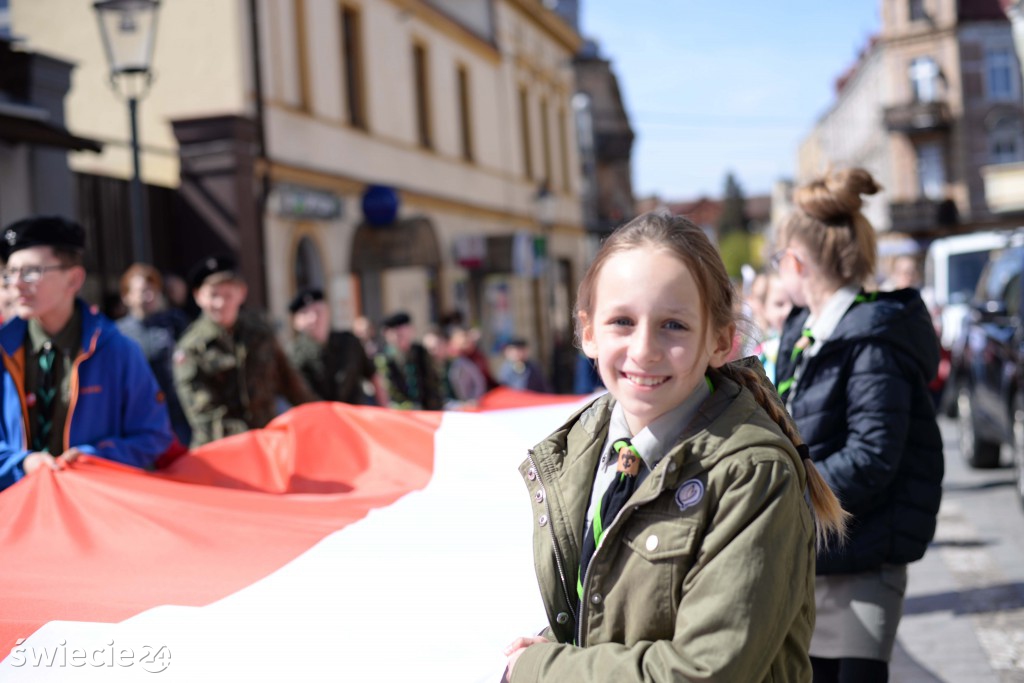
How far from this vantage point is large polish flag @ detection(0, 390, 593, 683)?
9.52ft

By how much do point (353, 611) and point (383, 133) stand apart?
68.2 feet

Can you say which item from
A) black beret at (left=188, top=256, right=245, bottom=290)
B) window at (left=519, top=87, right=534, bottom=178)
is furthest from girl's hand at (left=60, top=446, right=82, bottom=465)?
window at (left=519, top=87, right=534, bottom=178)

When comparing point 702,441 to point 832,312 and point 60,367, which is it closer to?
point 832,312

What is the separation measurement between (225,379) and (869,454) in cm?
498

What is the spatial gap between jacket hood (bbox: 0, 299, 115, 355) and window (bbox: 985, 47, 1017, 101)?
64.0m

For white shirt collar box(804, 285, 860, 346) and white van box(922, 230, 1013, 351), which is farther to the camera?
white van box(922, 230, 1013, 351)

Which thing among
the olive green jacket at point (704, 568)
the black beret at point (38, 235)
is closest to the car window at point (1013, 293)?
the black beret at point (38, 235)

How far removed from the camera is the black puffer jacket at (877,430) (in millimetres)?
3631

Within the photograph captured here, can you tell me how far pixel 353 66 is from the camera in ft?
73.7

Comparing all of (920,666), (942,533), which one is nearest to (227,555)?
(920,666)

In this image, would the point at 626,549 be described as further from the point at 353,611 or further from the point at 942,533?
the point at 942,533

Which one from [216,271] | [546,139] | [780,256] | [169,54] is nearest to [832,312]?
[780,256]

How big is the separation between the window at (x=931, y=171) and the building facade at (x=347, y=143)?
118 feet

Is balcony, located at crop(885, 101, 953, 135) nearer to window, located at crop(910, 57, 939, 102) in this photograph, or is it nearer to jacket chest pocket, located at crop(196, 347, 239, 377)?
window, located at crop(910, 57, 939, 102)
